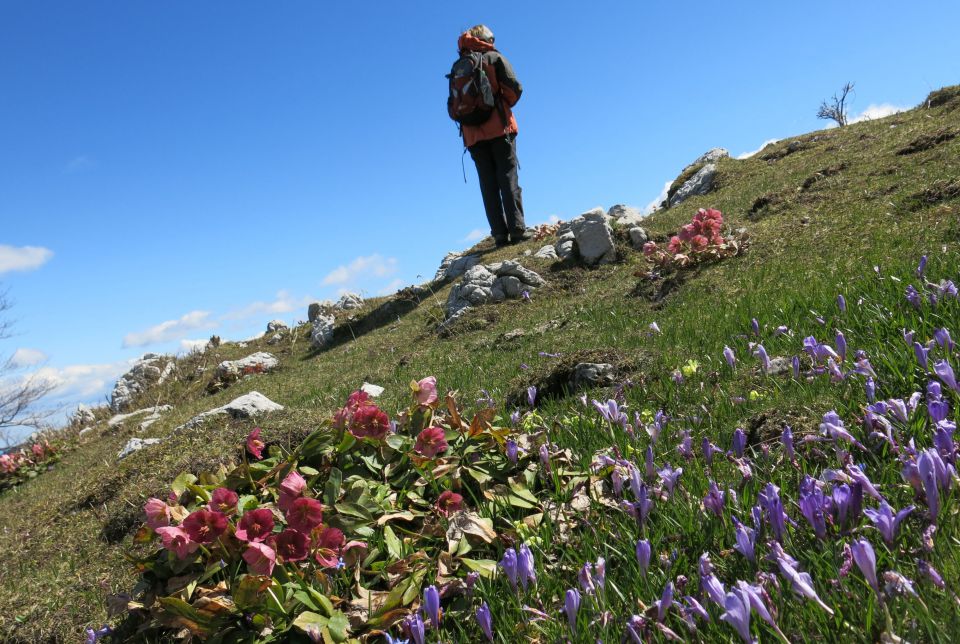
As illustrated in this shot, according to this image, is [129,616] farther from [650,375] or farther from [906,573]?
[650,375]

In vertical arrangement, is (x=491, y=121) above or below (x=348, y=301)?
above

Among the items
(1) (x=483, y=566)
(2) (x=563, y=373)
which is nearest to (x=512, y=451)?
(1) (x=483, y=566)

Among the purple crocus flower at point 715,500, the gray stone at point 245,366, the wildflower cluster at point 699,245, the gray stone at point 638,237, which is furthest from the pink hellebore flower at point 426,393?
the gray stone at point 245,366

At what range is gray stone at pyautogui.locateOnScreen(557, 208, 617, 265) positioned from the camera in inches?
441

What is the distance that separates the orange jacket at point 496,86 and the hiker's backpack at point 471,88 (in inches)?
6.6

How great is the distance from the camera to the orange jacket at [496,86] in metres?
13.3

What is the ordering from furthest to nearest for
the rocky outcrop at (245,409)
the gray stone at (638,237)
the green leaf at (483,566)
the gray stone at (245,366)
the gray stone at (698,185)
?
the gray stone at (698,185), the gray stone at (245,366), the gray stone at (638,237), the rocky outcrop at (245,409), the green leaf at (483,566)

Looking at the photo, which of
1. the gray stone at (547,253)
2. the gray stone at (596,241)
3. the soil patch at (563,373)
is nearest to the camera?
the soil patch at (563,373)

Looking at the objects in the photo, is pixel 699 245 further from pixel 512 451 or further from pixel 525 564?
pixel 525 564

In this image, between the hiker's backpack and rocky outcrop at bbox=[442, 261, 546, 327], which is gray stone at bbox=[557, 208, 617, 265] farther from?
the hiker's backpack

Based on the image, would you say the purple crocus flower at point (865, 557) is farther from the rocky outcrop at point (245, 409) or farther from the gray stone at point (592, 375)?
the rocky outcrop at point (245, 409)

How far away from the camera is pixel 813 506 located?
5.57ft

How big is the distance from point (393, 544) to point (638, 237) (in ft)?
32.1

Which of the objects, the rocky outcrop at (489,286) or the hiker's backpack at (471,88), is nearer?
the rocky outcrop at (489,286)
